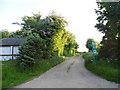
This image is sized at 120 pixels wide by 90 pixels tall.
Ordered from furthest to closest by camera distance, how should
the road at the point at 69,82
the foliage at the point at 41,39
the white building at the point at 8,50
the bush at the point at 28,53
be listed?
1. the white building at the point at 8,50
2. the foliage at the point at 41,39
3. the bush at the point at 28,53
4. the road at the point at 69,82

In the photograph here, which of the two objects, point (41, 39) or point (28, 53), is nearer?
point (28, 53)

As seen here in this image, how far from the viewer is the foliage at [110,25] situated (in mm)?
8340

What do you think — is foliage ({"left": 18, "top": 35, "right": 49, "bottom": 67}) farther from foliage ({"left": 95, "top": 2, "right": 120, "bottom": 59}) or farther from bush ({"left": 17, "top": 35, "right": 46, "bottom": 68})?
foliage ({"left": 95, "top": 2, "right": 120, "bottom": 59})

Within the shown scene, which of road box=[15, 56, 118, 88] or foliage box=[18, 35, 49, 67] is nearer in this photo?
road box=[15, 56, 118, 88]

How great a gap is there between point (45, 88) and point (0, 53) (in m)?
14.3

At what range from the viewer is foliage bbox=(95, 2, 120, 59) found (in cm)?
834

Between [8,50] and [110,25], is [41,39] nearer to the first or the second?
[110,25]

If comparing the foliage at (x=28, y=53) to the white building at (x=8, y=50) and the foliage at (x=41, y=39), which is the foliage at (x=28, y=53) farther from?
the white building at (x=8, y=50)

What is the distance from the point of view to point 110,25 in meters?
8.82

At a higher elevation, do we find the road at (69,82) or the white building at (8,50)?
the white building at (8,50)

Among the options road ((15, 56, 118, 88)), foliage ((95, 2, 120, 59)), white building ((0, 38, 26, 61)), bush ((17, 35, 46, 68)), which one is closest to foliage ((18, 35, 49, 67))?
bush ((17, 35, 46, 68))

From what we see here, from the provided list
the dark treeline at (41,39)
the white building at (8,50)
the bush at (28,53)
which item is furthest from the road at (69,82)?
the white building at (8,50)

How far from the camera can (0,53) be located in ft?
59.1

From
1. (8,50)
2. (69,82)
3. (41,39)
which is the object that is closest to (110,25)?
(69,82)
